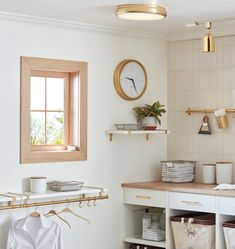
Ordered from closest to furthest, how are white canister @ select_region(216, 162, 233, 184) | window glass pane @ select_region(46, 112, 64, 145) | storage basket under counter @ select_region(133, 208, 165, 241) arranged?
window glass pane @ select_region(46, 112, 64, 145) → white canister @ select_region(216, 162, 233, 184) → storage basket under counter @ select_region(133, 208, 165, 241)

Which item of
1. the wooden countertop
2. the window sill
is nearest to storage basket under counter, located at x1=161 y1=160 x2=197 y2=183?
the wooden countertop

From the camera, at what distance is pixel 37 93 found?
206 inches

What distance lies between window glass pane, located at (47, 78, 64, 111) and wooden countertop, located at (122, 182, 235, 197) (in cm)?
97

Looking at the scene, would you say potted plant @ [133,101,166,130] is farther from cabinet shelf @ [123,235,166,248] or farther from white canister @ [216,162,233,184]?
cabinet shelf @ [123,235,166,248]

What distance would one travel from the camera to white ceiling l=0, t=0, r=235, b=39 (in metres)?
4.49

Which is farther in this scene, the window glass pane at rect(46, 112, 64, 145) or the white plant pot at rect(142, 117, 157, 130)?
the white plant pot at rect(142, 117, 157, 130)

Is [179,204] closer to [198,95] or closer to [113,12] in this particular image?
[198,95]

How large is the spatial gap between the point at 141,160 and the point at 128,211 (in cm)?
50

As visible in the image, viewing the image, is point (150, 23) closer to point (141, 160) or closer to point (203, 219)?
point (141, 160)

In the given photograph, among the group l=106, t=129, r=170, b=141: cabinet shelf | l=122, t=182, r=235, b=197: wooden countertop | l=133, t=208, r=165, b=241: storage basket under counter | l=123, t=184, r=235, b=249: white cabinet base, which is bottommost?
l=133, t=208, r=165, b=241: storage basket under counter

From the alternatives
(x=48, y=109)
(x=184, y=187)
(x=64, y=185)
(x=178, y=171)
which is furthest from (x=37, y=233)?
(x=178, y=171)

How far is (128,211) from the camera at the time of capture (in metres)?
5.80

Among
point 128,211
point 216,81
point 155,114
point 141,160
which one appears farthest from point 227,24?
point 128,211

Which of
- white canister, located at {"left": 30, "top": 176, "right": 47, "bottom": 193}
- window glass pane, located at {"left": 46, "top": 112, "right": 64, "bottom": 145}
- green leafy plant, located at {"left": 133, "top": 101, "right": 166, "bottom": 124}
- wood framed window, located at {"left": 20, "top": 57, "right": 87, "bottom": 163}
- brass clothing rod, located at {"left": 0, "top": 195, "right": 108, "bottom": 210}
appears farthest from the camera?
green leafy plant, located at {"left": 133, "top": 101, "right": 166, "bottom": 124}
